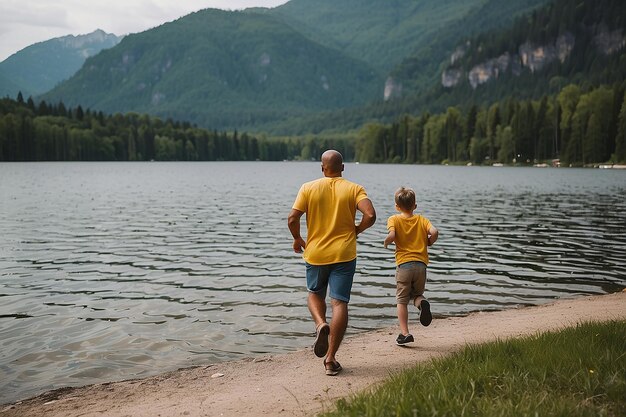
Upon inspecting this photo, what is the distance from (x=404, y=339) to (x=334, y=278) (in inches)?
99.0

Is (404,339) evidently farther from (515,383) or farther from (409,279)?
(515,383)

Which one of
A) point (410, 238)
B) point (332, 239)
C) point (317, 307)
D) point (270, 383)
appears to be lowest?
point (270, 383)

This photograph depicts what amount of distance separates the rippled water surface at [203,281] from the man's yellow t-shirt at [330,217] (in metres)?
3.52

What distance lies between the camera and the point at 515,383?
7.07 m

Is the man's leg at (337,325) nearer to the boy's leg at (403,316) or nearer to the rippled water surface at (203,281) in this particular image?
the boy's leg at (403,316)

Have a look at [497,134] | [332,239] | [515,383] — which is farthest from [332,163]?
[497,134]

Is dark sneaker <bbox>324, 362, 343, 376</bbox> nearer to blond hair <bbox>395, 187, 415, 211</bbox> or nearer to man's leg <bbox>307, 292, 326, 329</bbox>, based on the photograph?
man's leg <bbox>307, 292, 326, 329</bbox>

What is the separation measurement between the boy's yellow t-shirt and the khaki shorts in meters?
0.11

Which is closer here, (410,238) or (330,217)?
(330,217)

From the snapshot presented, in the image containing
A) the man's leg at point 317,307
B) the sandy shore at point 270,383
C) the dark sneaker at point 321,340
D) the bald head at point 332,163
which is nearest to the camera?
the sandy shore at point 270,383

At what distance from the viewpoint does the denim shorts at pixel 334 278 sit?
9.21 meters

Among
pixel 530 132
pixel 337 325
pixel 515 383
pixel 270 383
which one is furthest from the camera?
pixel 530 132

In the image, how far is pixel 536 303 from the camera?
642 inches

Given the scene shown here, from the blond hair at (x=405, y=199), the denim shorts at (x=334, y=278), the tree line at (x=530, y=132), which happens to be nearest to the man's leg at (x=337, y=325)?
the denim shorts at (x=334, y=278)
